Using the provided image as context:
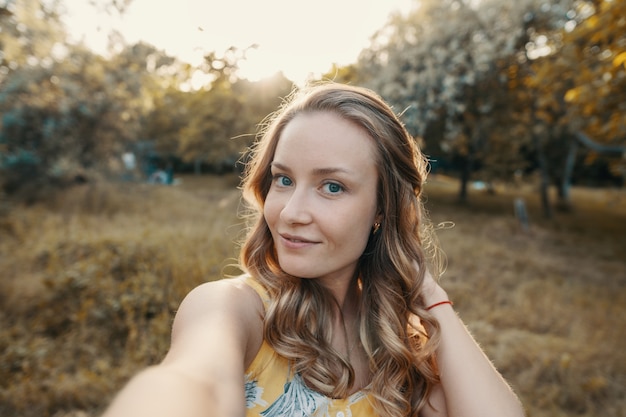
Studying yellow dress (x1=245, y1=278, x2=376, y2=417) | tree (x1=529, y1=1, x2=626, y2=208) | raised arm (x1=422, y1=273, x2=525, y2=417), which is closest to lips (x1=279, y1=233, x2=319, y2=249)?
yellow dress (x1=245, y1=278, x2=376, y2=417)

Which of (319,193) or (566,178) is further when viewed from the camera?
(566,178)

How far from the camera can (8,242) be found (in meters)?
6.75

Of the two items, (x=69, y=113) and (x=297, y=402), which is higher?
(x=69, y=113)

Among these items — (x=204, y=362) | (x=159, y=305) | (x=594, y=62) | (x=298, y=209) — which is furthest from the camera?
(x=594, y=62)

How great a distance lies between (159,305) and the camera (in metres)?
5.08

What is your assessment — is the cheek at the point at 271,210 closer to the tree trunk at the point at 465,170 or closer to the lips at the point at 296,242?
the lips at the point at 296,242

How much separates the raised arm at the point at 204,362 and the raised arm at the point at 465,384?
706mm

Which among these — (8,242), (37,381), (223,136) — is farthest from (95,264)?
(223,136)

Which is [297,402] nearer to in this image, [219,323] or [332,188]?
[219,323]

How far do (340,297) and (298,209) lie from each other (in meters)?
0.51

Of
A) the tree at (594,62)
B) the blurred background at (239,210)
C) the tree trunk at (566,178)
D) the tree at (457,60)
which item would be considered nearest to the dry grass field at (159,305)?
the blurred background at (239,210)

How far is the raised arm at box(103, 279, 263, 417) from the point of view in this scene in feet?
2.55

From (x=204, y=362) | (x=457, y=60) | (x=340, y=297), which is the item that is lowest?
(x=340, y=297)

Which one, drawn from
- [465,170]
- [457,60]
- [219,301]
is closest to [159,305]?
[219,301]
